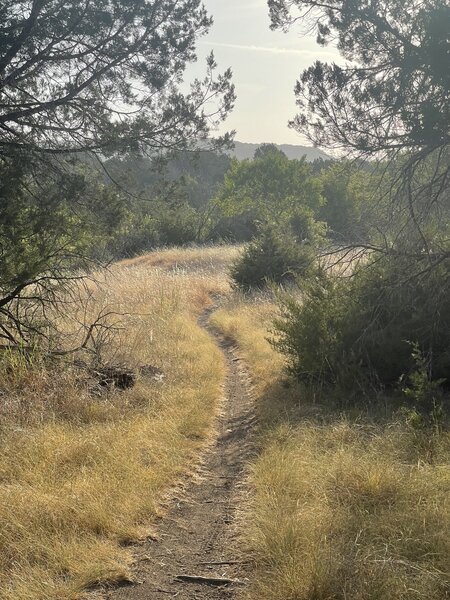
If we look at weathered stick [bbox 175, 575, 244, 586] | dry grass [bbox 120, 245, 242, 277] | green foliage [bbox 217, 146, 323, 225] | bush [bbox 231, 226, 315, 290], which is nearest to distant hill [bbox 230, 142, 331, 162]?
green foliage [bbox 217, 146, 323, 225]

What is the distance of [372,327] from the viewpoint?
6.96m

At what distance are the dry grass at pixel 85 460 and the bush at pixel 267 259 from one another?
8529 millimetres

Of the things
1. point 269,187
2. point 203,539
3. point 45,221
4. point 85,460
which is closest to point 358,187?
point 45,221

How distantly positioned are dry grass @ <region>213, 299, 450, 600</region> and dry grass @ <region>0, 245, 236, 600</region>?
34.9 inches

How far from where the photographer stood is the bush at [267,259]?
17875 millimetres

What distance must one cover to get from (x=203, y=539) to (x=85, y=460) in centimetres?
149

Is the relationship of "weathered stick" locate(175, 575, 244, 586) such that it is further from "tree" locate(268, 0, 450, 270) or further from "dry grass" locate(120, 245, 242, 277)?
"dry grass" locate(120, 245, 242, 277)

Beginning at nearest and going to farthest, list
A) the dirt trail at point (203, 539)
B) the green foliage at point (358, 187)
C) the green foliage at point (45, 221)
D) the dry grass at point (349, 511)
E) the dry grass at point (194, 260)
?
the dry grass at point (349, 511), the dirt trail at point (203, 539), the green foliage at point (358, 187), the green foliage at point (45, 221), the dry grass at point (194, 260)

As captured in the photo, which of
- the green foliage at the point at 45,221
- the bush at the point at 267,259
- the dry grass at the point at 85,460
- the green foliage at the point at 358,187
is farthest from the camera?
the bush at the point at 267,259

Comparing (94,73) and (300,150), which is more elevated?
(300,150)

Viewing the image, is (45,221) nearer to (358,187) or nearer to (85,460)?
(85,460)

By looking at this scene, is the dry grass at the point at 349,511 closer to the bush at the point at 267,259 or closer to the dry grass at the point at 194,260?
the bush at the point at 267,259

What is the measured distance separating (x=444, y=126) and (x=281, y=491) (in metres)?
3.43

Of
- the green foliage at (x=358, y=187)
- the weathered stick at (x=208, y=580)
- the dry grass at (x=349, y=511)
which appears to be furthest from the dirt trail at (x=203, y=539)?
the green foliage at (x=358, y=187)
